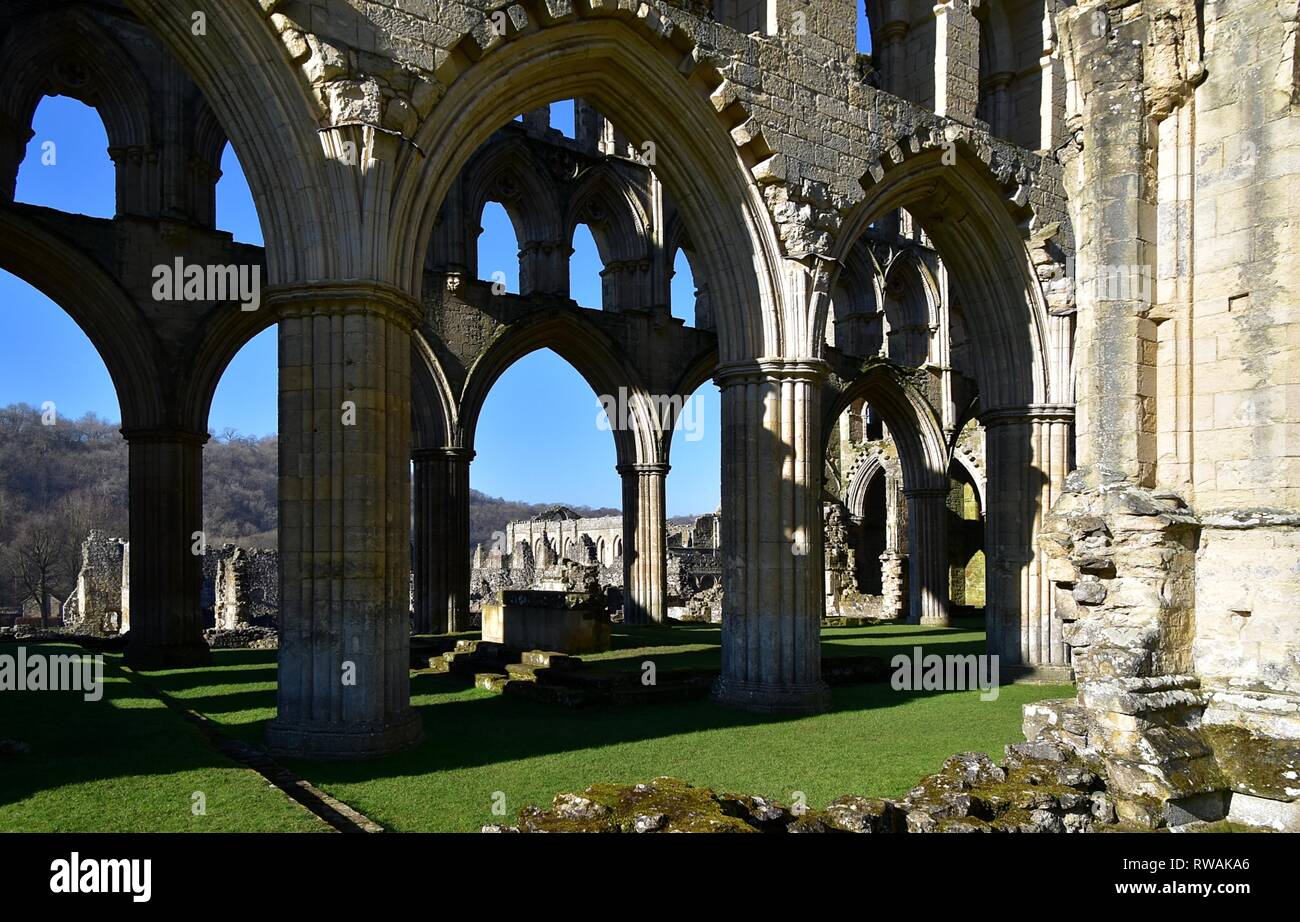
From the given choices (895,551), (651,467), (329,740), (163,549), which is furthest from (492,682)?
(895,551)

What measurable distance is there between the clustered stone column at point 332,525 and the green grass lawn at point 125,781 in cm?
76

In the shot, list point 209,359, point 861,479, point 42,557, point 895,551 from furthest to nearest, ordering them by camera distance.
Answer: point 42,557 → point 861,479 → point 895,551 → point 209,359

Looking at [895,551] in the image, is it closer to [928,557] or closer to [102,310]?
[928,557]

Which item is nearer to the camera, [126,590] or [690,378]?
[690,378]

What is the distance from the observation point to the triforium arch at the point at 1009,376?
12.6 meters

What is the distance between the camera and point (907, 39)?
13656mm

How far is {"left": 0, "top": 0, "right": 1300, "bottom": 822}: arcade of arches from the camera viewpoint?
20.1 ft

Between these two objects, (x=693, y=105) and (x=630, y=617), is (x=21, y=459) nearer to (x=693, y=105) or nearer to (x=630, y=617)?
(x=630, y=617)

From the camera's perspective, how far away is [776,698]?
9.96 metres

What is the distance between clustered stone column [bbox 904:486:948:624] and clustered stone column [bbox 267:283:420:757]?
1701 centimetres

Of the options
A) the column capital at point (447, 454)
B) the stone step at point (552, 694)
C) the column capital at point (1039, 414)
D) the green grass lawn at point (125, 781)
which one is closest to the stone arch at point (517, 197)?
the column capital at point (447, 454)

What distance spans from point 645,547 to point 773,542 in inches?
429

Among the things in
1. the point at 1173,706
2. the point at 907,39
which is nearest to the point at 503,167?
the point at 907,39
